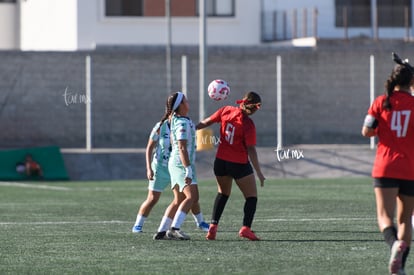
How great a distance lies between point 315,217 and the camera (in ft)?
61.3

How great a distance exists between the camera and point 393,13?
1980 inches

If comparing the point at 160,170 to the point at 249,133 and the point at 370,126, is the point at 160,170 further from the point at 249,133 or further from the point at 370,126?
the point at 370,126

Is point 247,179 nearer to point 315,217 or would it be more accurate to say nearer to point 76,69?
point 315,217

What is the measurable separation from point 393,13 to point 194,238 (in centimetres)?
3638

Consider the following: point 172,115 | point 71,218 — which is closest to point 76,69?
point 71,218

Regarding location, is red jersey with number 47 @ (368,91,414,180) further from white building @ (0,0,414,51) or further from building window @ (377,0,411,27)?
building window @ (377,0,411,27)

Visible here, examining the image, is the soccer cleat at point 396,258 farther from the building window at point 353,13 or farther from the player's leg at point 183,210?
A: the building window at point 353,13

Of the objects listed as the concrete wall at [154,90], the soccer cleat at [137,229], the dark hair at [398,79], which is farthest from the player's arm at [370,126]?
the concrete wall at [154,90]

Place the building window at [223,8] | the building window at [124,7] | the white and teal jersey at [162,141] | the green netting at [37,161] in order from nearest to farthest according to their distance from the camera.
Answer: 1. the white and teal jersey at [162,141]
2. the green netting at [37,161]
3. the building window at [124,7]
4. the building window at [223,8]

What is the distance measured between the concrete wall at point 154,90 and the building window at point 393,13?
1034cm

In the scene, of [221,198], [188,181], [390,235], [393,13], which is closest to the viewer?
[390,235]

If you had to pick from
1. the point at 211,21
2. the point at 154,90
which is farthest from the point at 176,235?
the point at 211,21

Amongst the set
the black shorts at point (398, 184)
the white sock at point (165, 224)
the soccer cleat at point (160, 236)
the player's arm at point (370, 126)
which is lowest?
the soccer cleat at point (160, 236)

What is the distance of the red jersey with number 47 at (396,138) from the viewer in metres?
11.1
